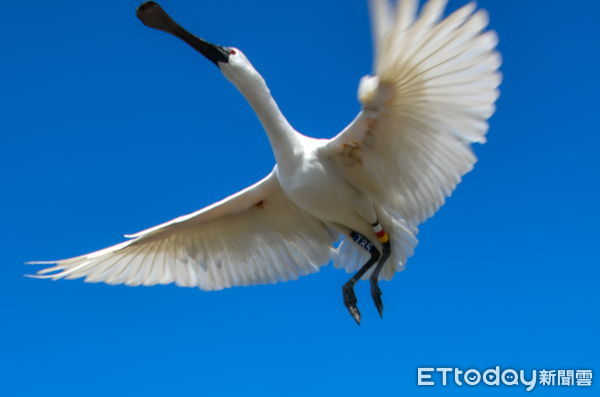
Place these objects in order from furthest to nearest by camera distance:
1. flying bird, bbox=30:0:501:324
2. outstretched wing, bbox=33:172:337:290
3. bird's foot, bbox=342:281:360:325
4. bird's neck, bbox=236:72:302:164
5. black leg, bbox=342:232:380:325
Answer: outstretched wing, bbox=33:172:337:290
black leg, bbox=342:232:380:325
bird's foot, bbox=342:281:360:325
bird's neck, bbox=236:72:302:164
flying bird, bbox=30:0:501:324

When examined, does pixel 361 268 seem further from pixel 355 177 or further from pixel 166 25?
pixel 166 25

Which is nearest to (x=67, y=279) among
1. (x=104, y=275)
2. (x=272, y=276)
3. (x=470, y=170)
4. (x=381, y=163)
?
(x=104, y=275)

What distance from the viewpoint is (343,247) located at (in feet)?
29.7

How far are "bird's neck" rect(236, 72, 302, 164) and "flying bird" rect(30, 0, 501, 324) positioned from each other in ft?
0.03

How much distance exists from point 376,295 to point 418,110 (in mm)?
2221

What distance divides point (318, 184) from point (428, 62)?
1.81 m

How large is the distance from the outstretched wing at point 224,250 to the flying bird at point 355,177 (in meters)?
0.01

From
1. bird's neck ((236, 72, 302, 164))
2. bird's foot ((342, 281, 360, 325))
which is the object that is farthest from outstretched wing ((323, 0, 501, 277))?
bird's foot ((342, 281, 360, 325))

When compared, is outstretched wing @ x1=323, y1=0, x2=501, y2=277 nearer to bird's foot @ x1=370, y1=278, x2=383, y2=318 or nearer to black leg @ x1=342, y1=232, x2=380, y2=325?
black leg @ x1=342, y1=232, x2=380, y2=325

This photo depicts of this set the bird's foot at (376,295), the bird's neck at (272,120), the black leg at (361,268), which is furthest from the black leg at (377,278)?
the bird's neck at (272,120)

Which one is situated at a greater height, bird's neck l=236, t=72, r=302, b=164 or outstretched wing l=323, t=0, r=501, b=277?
bird's neck l=236, t=72, r=302, b=164

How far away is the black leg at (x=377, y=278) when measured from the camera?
825 centimetres

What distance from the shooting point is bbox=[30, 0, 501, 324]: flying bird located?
619 centimetres

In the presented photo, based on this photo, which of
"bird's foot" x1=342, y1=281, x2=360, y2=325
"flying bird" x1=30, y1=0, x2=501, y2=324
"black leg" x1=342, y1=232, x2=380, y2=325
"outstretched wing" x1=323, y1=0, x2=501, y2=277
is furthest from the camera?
"black leg" x1=342, y1=232, x2=380, y2=325
